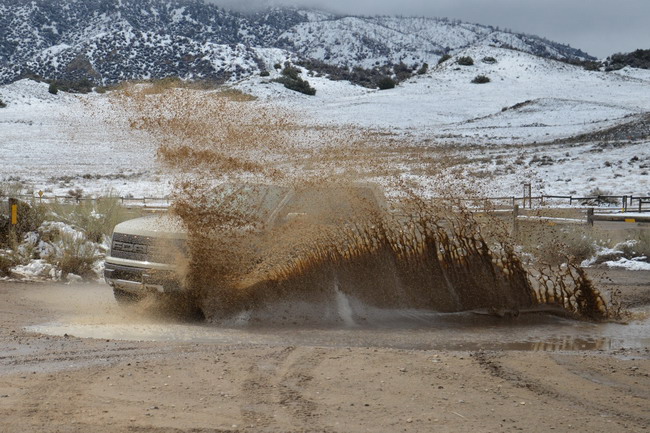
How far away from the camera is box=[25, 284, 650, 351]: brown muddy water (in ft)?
28.4

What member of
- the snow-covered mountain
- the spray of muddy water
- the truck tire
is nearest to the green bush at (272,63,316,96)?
the snow-covered mountain

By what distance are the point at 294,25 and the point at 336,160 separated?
187667 mm

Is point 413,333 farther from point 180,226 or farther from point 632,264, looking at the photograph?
point 632,264

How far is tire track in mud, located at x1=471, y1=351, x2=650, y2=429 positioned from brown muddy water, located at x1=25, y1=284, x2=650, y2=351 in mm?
1153

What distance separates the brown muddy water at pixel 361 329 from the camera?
8.66m

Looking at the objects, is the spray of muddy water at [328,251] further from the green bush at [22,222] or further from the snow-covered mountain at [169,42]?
the snow-covered mountain at [169,42]

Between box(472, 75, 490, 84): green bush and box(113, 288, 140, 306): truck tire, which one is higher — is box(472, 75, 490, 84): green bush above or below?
below

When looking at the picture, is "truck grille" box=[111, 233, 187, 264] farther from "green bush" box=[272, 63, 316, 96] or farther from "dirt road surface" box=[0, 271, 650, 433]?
"green bush" box=[272, 63, 316, 96]

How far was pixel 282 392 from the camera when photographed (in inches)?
247

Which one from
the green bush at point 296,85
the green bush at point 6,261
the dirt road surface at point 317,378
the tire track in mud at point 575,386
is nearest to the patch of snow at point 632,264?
the dirt road surface at point 317,378

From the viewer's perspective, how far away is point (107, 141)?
182 ft

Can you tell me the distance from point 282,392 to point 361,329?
10.7 ft

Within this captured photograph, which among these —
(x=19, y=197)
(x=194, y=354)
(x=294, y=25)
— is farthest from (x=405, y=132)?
(x=294, y=25)

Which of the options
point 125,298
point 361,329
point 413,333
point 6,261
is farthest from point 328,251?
point 6,261
